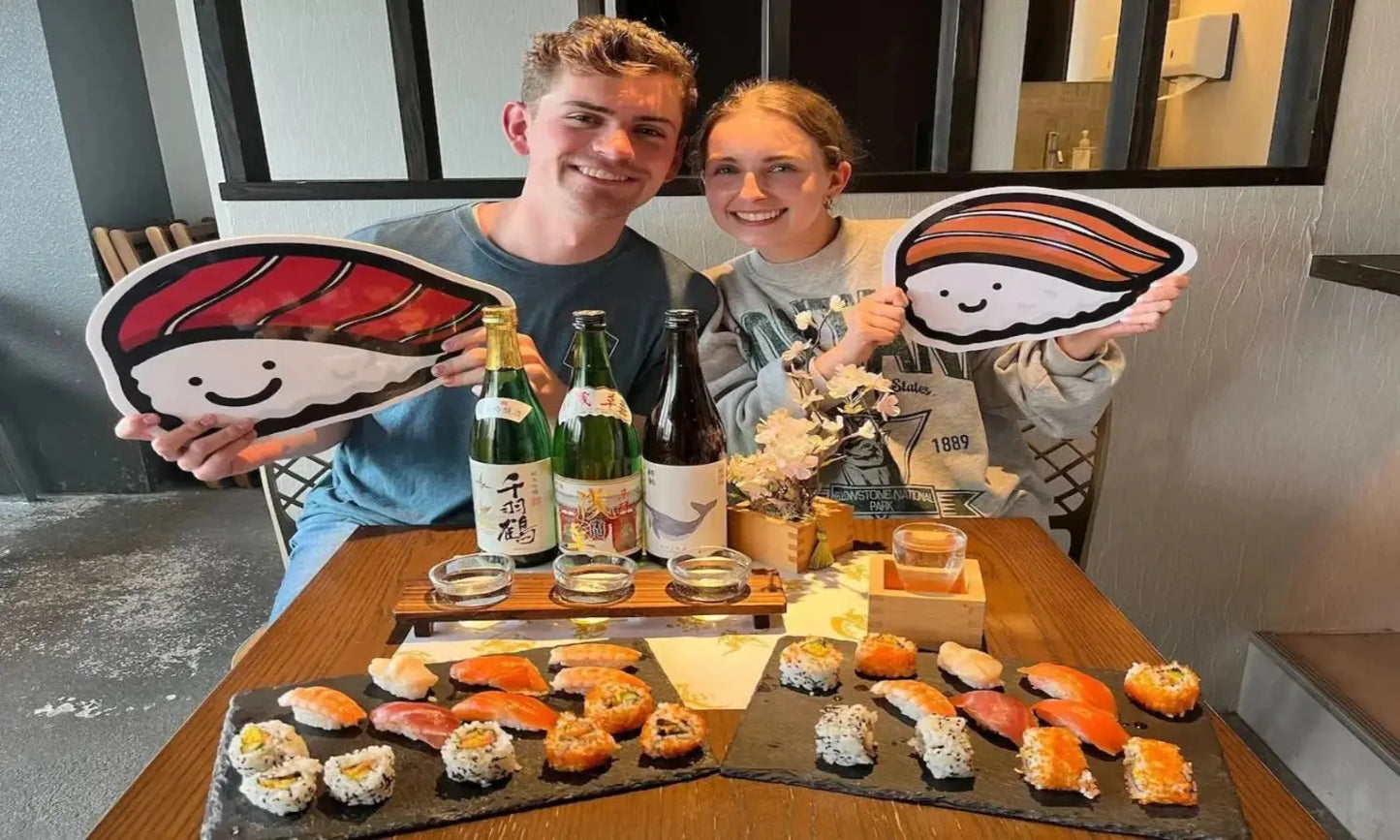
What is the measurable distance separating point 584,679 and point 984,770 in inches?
13.1

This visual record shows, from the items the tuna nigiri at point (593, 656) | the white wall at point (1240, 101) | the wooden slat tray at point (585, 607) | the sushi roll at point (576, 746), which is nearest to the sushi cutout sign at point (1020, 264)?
the wooden slat tray at point (585, 607)

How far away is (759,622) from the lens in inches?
35.0

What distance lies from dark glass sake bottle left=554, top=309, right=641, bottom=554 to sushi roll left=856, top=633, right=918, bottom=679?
30 cm

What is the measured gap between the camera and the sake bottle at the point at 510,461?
37.3 inches

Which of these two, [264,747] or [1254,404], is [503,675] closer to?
[264,747]

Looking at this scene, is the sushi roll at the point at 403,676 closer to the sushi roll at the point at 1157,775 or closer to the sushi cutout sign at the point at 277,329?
the sushi cutout sign at the point at 277,329

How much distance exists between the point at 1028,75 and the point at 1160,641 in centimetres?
244

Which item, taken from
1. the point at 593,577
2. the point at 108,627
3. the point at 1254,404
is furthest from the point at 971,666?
the point at 108,627

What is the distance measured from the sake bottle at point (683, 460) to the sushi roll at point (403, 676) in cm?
29

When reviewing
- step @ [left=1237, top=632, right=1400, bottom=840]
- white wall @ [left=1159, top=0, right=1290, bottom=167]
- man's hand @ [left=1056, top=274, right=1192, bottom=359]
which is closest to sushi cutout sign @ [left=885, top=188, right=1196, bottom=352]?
man's hand @ [left=1056, top=274, right=1192, bottom=359]

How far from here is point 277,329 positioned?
1045 millimetres

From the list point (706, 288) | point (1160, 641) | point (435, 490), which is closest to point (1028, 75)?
point (1160, 641)

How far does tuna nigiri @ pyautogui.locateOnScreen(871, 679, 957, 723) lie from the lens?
0.72m

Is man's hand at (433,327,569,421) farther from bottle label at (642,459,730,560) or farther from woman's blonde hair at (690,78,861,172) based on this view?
woman's blonde hair at (690,78,861,172)
